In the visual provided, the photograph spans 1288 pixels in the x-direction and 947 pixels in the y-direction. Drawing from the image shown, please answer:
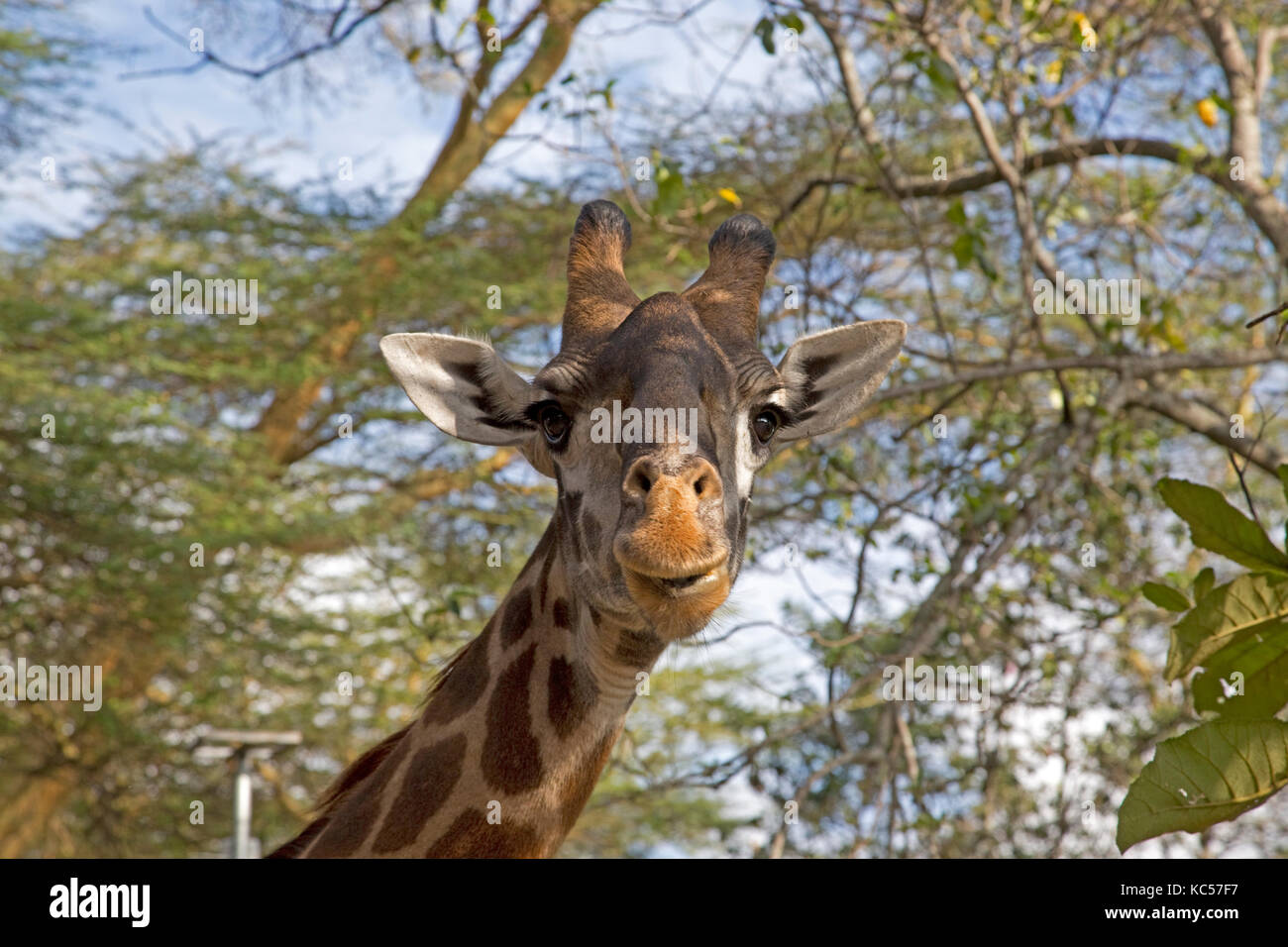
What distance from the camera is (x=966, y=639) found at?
24.3ft

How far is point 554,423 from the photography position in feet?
12.7

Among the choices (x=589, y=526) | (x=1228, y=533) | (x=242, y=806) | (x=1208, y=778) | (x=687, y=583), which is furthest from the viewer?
(x=242, y=806)

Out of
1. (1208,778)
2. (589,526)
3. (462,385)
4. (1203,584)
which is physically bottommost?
(1208,778)

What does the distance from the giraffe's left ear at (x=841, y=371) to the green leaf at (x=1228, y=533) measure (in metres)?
1.66

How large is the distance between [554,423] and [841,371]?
1060 millimetres

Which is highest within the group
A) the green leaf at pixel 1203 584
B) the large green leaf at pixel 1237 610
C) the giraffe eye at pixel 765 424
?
the giraffe eye at pixel 765 424

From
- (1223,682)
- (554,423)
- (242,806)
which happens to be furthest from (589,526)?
(242,806)

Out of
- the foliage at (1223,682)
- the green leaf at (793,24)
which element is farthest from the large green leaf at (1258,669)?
the green leaf at (793,24)

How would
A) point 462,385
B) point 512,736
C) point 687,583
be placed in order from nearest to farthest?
point 687,583 → point 512,736 → point 462,385

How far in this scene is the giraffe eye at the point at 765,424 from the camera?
3912 millimetres

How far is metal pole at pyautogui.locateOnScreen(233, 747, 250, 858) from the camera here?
12.4m

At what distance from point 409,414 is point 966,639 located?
1081 cm

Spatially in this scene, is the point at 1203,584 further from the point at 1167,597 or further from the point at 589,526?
the point at 589,526

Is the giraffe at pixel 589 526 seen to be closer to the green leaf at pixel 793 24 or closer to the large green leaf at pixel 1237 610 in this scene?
the large green leaf at pixel 1237 610
